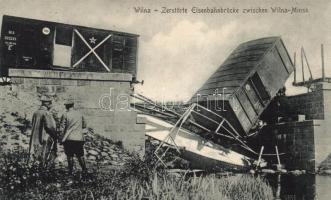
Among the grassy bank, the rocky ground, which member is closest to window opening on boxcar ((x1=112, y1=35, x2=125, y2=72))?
the rocky ground

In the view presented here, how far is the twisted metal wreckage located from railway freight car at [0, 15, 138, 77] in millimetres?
1371

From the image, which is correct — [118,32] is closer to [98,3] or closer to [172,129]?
[98,3]

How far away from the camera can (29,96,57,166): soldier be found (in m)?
7.03

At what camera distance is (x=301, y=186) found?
300 inches

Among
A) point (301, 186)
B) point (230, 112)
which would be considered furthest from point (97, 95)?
point (301, 186)

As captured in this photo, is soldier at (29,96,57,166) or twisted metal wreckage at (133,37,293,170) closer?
soldier at (29,96,57,166)

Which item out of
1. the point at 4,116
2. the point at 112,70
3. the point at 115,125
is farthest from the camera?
the point at 112,70

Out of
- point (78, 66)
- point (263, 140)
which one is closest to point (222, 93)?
point (263, 140)

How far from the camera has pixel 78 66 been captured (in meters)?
9.55

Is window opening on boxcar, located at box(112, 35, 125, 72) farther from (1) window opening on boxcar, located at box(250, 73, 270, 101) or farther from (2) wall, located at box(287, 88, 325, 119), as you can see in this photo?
(2) wall, located at box(287, 88, 325, 119)

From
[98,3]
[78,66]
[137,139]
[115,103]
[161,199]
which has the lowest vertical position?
[161,199]

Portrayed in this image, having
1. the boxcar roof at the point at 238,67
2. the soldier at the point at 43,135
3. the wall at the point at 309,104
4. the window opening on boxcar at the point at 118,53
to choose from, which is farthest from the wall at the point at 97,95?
the wall at the point at 309,104

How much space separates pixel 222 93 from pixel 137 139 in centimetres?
283

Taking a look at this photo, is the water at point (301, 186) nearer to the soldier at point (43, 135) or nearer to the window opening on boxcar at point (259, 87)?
the window opening on boxcar at point (259, 87)
